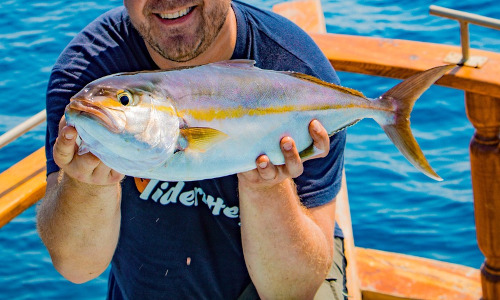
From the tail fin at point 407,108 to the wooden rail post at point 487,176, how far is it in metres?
0.79

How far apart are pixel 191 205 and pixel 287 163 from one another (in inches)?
27.3

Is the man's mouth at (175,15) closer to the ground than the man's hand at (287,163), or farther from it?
farther from it

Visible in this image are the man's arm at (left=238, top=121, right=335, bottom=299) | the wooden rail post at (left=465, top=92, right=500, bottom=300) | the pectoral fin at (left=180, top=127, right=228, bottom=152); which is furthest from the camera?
the wooden rail post at (left=465, top=92, right=500, bottom=300)

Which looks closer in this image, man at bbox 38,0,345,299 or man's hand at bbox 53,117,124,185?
man's hand at bbox 53,117,124,185

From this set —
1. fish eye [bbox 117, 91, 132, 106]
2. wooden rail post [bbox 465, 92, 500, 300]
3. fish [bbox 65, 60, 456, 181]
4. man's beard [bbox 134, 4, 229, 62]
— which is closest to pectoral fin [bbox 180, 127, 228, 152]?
fish [bbox 65, 60, 456, 181]

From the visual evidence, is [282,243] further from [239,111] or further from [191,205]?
[239,111]

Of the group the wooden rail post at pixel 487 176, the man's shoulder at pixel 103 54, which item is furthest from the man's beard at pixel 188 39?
the wooden rail post at pixel 487 176

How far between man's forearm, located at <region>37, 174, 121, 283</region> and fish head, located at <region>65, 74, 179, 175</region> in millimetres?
574

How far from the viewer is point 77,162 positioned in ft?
6.53

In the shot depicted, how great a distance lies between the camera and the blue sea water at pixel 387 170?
492 centimetres

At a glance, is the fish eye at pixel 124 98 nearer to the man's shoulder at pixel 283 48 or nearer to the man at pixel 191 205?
the man at pixel 191 205

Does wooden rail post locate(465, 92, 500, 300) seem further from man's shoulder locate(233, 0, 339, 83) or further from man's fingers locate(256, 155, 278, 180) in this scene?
man's fingers locate(256, 155, 278, 180)

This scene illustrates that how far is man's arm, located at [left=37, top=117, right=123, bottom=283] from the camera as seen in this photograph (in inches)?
91.5

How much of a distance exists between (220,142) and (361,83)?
193 inches
